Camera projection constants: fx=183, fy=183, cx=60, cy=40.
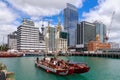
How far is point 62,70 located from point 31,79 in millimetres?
8376

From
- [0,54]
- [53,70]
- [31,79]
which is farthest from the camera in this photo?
[0,54]

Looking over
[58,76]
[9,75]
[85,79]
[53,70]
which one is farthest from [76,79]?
[9,75]

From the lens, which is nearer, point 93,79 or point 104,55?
point 93,79

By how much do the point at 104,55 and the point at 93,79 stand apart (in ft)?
478

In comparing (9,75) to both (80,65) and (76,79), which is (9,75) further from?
(80,65)

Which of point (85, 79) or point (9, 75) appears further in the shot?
point (85, 79)

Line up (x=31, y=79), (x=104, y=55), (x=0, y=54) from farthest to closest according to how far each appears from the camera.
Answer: (x=104, y=55)
(x=0, y=54)
(x=31, y=79)

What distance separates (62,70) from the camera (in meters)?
45.8

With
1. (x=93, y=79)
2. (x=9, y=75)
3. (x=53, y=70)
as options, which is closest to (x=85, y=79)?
(x=93, y=79)

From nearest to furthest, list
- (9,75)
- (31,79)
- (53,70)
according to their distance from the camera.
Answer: (9,75) < (31,79) < (53,70)

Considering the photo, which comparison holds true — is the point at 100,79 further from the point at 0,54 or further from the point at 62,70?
the point at 0,54

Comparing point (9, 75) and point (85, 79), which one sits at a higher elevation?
point (9, 75)

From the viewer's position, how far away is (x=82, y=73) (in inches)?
1961

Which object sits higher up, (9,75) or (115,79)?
(9,75)
